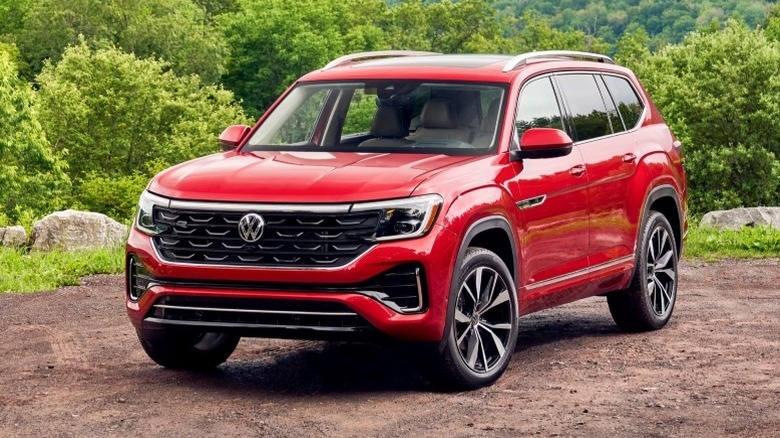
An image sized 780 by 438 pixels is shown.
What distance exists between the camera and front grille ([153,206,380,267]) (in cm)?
732

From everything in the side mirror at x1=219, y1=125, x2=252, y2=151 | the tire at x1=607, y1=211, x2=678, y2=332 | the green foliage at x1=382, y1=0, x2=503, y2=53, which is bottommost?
the green foliage at x1=382, y1=0, x2=503, y2=53

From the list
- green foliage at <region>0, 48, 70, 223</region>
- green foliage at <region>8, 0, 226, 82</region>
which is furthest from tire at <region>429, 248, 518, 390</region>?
green foliage at <region>8, 0, 226, 82</region>

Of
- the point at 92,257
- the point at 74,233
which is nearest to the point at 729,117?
the point at 74,233

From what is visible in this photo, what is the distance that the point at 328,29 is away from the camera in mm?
96250

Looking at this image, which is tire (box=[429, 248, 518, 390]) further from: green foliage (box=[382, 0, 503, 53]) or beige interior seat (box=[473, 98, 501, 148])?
green foliage (box=[382, 0, 503, 53])

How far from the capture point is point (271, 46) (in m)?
92.2

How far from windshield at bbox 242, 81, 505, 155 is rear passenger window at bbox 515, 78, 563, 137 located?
176 millimetres

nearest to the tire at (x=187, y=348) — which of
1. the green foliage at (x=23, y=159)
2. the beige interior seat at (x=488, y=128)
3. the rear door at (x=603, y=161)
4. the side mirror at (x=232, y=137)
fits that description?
the side mirror at (x=232, y=137)

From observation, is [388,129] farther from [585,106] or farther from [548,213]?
[585,106]

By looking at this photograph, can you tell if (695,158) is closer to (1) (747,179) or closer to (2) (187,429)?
(1) (747,179)

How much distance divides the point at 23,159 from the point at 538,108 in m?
54.0

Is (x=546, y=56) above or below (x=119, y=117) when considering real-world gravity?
above

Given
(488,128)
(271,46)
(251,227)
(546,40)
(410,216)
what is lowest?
(546,40)

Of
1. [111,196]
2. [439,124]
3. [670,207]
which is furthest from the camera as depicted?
[111,196]
